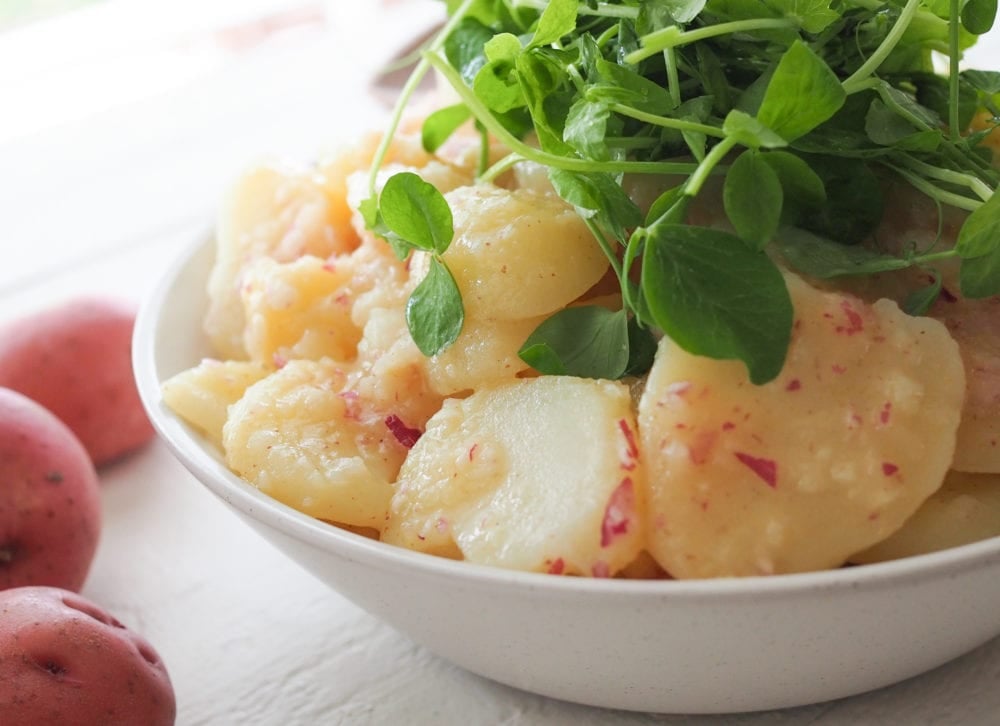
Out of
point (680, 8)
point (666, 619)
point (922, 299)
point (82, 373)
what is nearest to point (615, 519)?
point (666, 619)

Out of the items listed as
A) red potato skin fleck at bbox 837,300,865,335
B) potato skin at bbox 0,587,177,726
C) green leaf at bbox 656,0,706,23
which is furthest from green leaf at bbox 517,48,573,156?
potato skin at bbox 0,587,177,726

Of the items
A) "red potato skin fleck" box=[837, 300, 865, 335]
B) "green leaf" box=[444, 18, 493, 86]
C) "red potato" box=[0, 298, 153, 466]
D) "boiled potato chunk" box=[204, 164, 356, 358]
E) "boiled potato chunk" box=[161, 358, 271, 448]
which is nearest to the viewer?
"red potato skin fleck" box=[837, 300, 865, 335]

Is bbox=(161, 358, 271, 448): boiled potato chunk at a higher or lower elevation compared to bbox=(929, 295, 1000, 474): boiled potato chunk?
higher

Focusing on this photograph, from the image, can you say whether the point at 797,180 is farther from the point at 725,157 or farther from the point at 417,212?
the point at 417,212

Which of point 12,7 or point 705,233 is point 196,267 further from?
point 12,7

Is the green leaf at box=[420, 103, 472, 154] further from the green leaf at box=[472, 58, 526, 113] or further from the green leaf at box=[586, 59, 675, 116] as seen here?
the green leaf at box=[586, 59, 675, 116]

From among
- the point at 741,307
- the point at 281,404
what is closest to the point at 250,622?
the point at 281,404

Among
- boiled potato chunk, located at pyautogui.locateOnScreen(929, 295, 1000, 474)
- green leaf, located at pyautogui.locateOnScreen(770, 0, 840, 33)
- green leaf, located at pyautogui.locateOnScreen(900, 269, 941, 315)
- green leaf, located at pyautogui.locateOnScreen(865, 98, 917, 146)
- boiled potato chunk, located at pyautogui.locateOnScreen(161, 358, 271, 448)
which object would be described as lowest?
boiled potato chunk, located at pyautogui.locateOnScreen(929, 295, 1000, 474)
